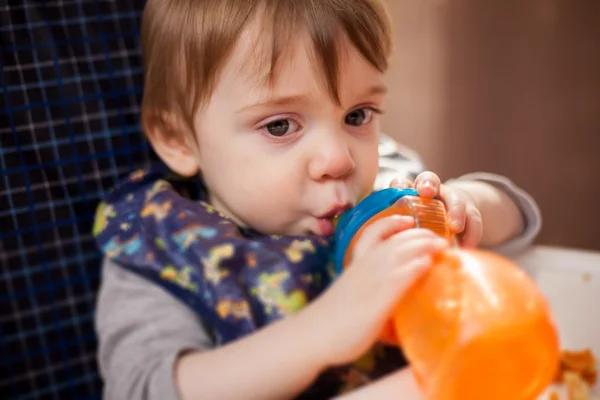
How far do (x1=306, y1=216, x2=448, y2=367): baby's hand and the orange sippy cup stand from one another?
0.02 metres

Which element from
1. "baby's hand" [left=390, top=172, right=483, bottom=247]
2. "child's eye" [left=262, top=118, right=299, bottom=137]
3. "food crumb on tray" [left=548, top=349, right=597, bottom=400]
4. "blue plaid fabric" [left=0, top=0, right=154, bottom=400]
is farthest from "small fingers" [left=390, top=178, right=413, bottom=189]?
"blue plaid fabric" [left=0, top=0, right=154, bottom=400]

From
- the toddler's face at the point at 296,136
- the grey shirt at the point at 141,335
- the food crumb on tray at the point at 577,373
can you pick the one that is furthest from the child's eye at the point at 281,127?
the food crumb on tray at the point at 577,373

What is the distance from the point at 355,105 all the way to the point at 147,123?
275 millimetres

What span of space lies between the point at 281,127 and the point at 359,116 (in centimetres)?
8

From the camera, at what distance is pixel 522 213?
31.7 inches

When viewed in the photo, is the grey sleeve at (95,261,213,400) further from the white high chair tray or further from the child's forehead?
the white high chair tray

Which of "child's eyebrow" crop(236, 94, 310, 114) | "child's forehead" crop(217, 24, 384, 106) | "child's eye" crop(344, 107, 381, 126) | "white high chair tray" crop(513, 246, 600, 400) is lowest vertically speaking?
"white high chair tray" crop(513, 246, 600, 400)

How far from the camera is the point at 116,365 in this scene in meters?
0.63

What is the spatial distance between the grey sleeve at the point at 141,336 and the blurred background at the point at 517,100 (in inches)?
14.4

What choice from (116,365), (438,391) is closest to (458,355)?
(438,391)

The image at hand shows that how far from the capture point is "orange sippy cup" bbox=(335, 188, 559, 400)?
326mm

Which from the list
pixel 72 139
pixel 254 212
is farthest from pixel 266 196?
pixel 72 139

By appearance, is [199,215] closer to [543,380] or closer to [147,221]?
[147,221]

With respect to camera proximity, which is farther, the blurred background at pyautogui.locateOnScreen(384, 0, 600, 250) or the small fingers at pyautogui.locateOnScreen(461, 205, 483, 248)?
the blurred background at pyautogui.locateOnScreen(384, 0, 600, 250)
